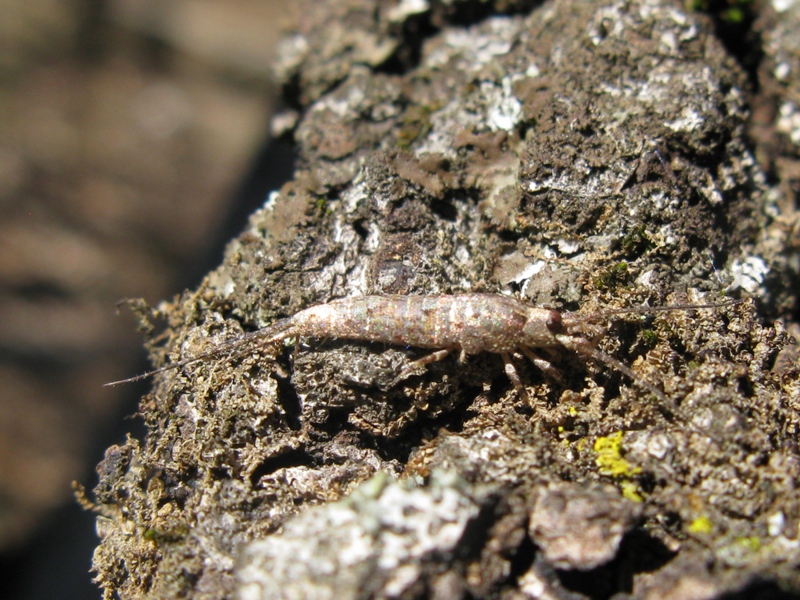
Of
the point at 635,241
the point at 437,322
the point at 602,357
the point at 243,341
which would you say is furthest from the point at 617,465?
the point at 243,341

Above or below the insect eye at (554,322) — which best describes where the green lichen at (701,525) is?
below

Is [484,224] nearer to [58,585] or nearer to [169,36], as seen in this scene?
[58,585]

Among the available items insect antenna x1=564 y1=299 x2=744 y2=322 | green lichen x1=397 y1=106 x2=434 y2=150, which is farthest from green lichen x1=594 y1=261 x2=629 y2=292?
green lichen x1=397 y1=106 x2=434 y2=150

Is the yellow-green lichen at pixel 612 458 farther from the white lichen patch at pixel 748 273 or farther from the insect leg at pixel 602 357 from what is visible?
the white lichen patch at pixel 748 273

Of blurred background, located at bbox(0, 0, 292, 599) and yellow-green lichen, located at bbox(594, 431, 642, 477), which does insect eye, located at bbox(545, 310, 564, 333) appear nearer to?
yellow-green lichen, located at bbox(594, 431, 642, 477)

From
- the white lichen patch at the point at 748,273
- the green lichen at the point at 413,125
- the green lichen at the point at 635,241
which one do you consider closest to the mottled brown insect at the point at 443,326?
the green lichen at the point at 635,241

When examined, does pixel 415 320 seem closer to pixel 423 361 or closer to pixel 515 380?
pixel 423 361

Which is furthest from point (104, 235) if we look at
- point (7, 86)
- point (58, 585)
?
point (58, 585)
